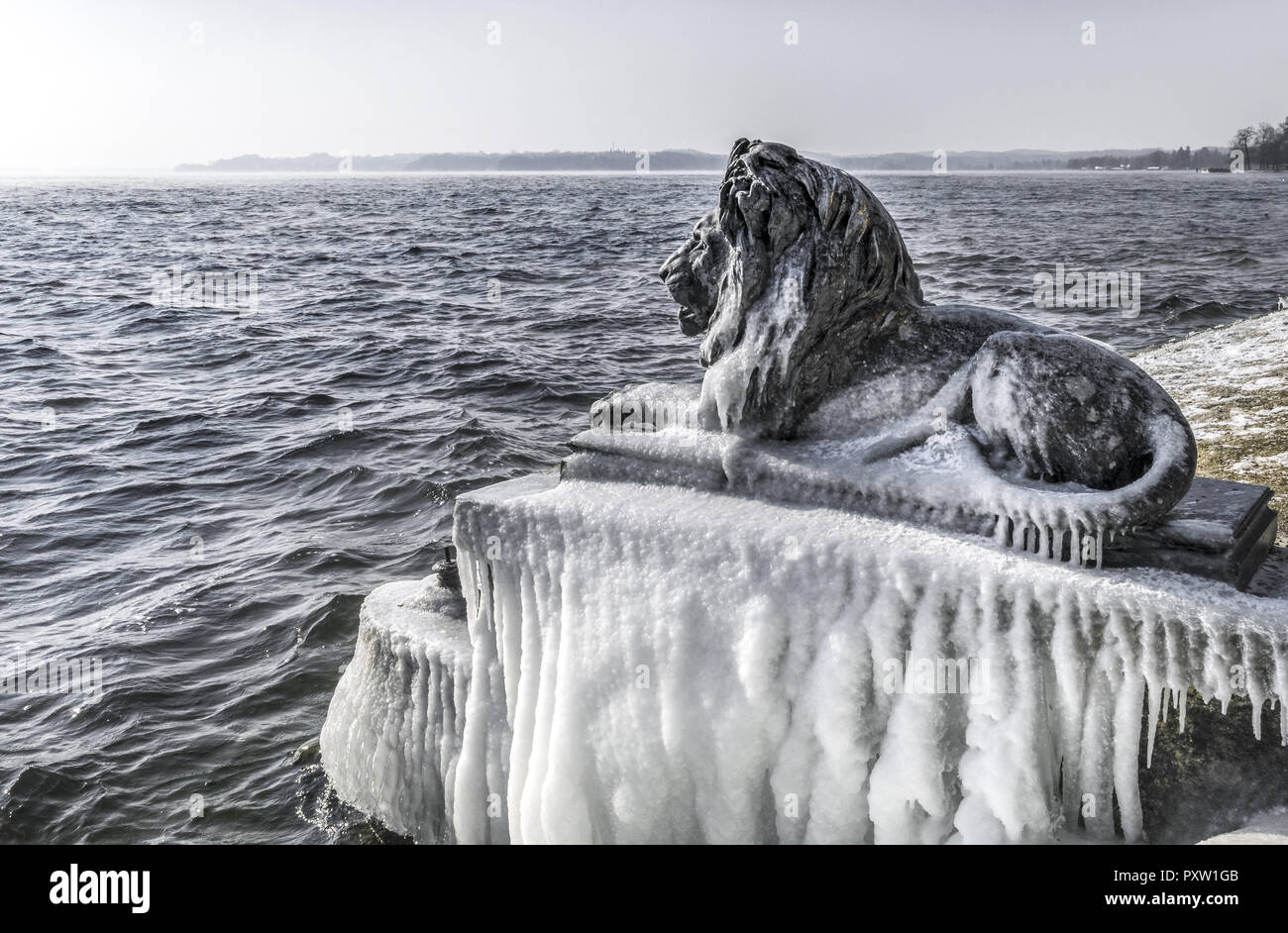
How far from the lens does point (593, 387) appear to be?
40.8 ft

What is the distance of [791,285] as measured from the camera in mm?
3621

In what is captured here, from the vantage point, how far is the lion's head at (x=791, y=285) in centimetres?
358

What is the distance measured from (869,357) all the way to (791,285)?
0.42 metres

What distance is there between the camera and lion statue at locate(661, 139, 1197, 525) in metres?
3.24

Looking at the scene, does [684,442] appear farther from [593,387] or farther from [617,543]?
[593,387]

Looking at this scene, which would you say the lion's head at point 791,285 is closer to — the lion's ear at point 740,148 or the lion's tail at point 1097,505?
the lion's ear at point 740,148

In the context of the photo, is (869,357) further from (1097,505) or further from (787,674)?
(787,674)

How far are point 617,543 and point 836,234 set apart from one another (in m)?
1.38

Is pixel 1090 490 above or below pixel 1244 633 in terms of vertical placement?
above

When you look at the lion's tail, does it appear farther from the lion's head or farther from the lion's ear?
the lion's ear

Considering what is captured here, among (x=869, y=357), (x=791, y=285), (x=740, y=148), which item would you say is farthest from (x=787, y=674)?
(x=740, y=148)

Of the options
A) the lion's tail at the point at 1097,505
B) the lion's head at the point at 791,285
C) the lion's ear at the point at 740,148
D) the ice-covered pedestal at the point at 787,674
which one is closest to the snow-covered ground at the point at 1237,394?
the lion's tail at the point at 1097,505

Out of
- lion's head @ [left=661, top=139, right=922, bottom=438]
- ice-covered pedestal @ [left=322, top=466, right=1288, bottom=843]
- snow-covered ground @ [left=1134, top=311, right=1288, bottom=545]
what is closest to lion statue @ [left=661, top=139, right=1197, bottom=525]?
lion's head @ [left=661, top=139, right=922, bottom=438]

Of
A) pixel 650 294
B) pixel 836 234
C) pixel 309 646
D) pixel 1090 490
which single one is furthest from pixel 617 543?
pixel 650 294
